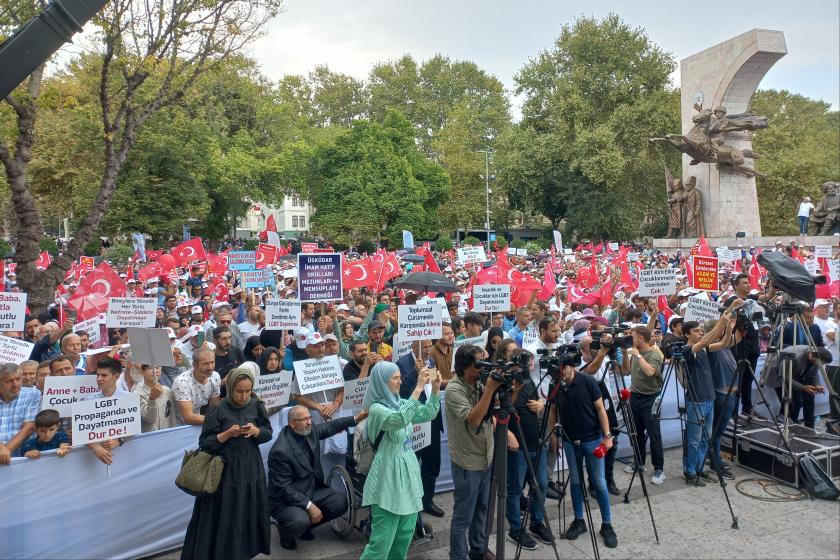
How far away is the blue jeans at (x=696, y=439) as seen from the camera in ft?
20.6

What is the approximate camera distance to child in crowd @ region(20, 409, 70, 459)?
15.1 feet

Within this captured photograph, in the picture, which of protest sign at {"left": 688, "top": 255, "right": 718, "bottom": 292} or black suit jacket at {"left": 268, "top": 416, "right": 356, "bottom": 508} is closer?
black suit jacket at {"left": 268, "top": 416, "right": 356, "bottom": 508}

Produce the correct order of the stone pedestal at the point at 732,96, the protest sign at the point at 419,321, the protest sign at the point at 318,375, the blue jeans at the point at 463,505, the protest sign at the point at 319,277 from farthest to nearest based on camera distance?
the stone pedestal at the point at 732,96
the protest sign at the point at 319,277
the protest sign at the point at 419,321
the protest sign at the point at 318,375
the blue jeans at the point at 463,505

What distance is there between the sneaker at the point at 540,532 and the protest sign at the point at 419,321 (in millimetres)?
2106

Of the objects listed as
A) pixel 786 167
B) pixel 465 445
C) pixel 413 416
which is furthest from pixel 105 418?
pixel 786 167

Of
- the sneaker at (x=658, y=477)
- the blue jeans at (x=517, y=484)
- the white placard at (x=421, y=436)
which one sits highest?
the white placard at (x=421, y=436)

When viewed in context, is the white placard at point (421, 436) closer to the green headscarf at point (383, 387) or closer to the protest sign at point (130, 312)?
the green headscarf at point (383, 387)

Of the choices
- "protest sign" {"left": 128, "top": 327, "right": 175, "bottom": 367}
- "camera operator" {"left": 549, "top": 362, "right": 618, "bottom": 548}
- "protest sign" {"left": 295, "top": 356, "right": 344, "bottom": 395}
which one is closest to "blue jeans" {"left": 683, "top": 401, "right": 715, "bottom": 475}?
"camera operator" {"left": 549, "top": 362, "right": 618, "bottom": 548}

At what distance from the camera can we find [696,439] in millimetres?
6273

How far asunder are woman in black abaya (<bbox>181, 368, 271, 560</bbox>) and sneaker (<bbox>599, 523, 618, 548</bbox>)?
285cm

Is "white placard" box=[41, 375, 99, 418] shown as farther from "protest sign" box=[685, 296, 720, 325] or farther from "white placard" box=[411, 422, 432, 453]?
"protest sign" box=[685, 296, 720, 325]

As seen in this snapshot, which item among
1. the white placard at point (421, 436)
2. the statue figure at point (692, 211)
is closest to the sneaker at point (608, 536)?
the white placard at point (421, 436)

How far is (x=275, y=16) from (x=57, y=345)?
29.0 feet

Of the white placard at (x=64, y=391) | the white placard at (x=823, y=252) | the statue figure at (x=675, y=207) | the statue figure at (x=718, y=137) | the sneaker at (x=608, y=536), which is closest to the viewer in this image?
the white placard at (x=64, y=391)
